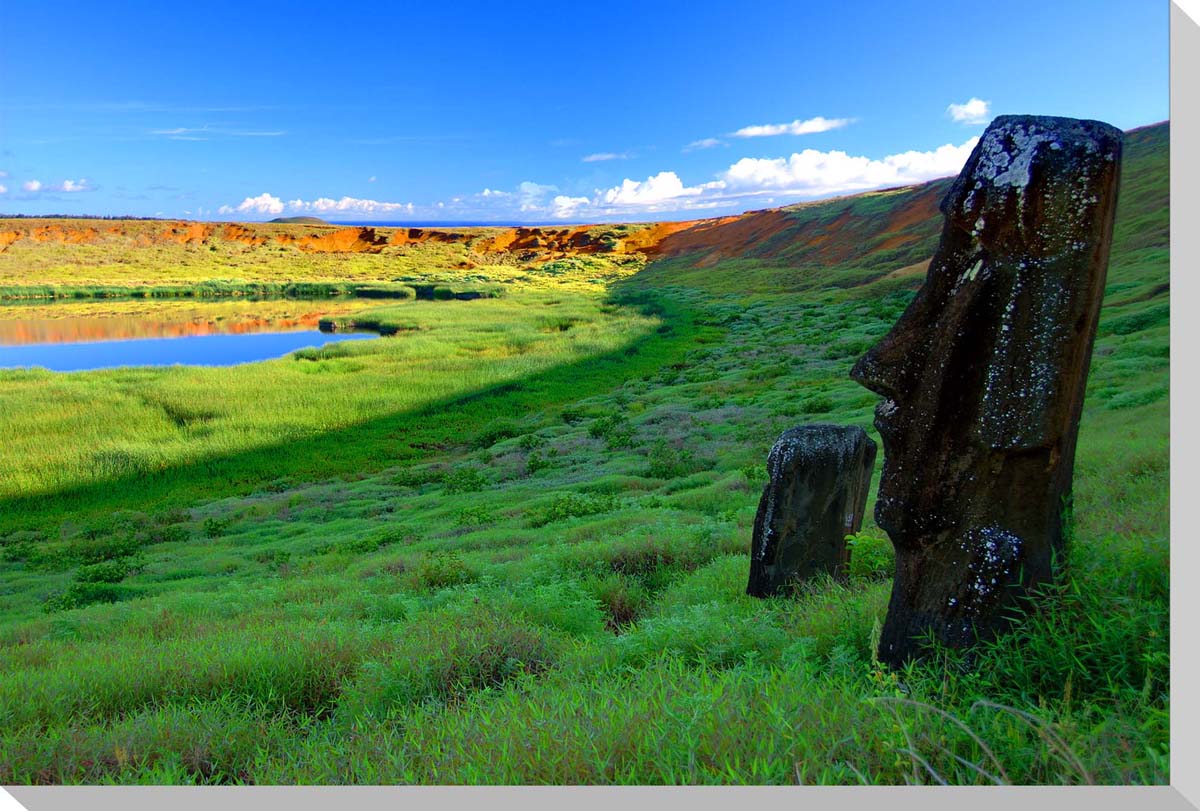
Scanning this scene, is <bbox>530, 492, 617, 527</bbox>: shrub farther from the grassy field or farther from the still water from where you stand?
the still water

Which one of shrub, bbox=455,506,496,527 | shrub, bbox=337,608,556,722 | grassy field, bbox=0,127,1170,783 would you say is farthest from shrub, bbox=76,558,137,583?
shrub, bbox=337,608,556,722

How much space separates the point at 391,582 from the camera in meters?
8.13

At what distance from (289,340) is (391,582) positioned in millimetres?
45744

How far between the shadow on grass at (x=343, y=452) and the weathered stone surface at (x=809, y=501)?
46.1ft

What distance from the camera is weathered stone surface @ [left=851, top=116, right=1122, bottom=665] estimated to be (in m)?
3.33

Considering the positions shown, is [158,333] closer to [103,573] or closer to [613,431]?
[613,431]

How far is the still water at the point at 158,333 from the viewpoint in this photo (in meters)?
43.1

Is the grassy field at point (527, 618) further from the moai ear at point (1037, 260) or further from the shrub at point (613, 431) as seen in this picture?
the moai ear at point (1037, 260)

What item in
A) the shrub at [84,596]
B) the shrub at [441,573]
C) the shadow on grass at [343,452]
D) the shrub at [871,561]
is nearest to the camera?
the shrub at [871,561]

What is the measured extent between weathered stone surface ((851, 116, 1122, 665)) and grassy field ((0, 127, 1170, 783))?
291 millimetres

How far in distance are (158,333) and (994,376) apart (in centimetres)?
6003

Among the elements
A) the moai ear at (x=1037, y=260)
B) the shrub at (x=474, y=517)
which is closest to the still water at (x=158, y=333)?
the shrub at (x=474, y=517)

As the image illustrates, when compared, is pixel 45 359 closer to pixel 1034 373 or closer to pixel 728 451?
pixel 728 451

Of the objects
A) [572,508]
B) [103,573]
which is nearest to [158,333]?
[103,573]
